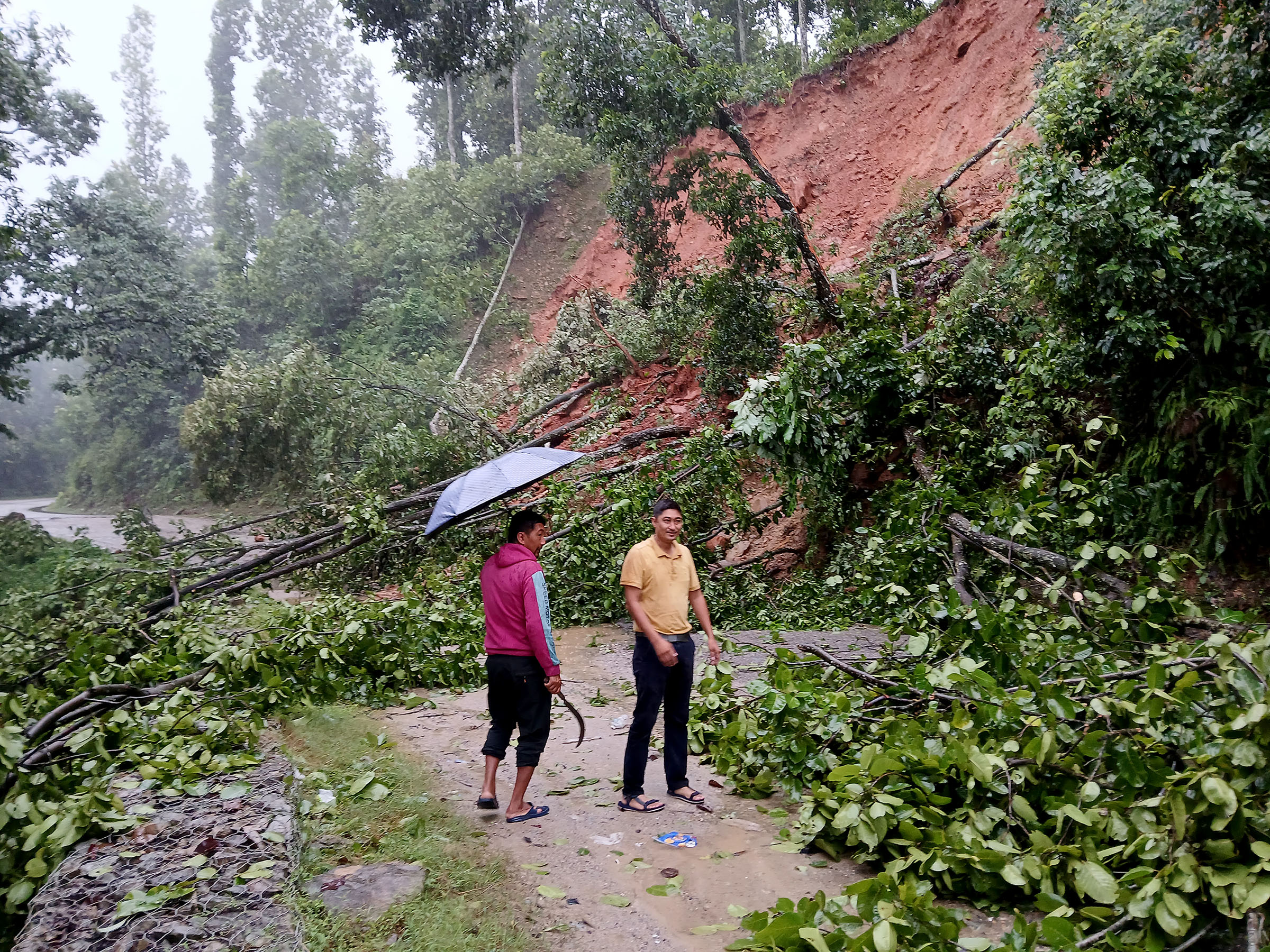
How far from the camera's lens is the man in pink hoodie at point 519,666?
157 inches

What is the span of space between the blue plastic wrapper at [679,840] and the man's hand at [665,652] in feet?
2.47

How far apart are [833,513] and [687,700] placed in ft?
14.7

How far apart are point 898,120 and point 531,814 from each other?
1406cm

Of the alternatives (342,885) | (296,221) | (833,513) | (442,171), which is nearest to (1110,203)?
(833,513)

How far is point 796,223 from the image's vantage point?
970cm

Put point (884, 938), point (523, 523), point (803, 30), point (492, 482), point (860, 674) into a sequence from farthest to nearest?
point (803, 30) < point (860, 674) < point (492, 482) < point (523, 523) < point (884, 938)

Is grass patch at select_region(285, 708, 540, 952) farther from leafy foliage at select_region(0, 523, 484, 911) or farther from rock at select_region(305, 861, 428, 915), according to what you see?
leafy foliage at select_region(0, 523, 484, 911)

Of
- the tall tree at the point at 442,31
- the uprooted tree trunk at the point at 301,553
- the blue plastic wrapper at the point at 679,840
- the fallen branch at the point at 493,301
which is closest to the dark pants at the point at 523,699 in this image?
the blue plastic wrapper at the point at 679,840

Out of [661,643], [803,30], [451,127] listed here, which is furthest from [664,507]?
[451,127]

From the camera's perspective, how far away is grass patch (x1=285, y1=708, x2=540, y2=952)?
2955 millimetres

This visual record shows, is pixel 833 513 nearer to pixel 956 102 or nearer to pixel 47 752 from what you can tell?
pixel 47 752

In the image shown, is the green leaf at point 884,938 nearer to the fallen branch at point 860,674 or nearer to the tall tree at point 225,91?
the fallen branch at point 860,674

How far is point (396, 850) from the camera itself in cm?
356

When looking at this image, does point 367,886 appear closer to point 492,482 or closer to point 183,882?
point 183,882
